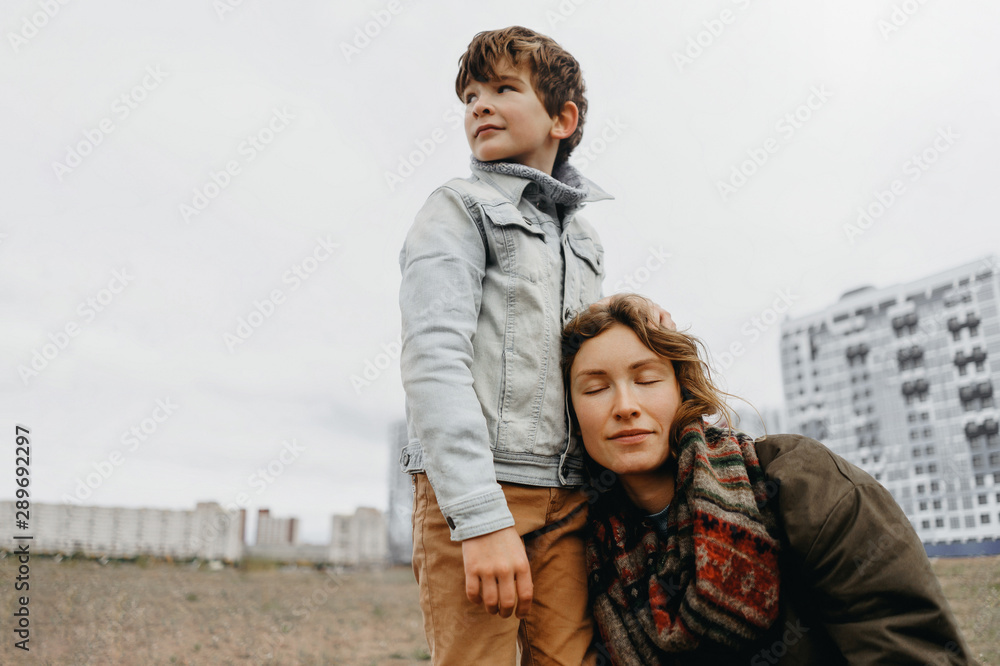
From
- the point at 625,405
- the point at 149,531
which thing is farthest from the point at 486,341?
the point at 149,531

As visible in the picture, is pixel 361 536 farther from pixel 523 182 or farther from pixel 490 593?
pixel 490 593

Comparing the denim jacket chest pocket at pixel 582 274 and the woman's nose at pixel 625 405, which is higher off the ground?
the denim jacket chest pocket at pixel 582 274

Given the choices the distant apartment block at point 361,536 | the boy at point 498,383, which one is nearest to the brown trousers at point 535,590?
the boy at point 498,383

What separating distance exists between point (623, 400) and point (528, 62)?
1.03m

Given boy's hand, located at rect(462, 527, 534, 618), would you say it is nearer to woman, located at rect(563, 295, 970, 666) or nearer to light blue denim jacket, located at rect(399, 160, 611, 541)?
light blue denim jacket, located at rect(399, 160, 611, 541)

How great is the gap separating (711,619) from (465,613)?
552 mm

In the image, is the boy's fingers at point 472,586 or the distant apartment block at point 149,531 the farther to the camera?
the distant apartment block at point 149,531

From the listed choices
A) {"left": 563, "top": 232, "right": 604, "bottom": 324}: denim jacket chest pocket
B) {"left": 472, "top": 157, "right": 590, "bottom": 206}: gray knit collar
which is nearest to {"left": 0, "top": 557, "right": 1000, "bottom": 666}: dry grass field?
{"left": 563, "top": 232, "right": 604, "bottom": 324}: denim jacket chest pocket

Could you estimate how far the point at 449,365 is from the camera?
146cm

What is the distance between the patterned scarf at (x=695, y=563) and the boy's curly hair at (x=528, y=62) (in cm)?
108

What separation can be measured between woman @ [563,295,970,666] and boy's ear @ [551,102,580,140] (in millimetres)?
588

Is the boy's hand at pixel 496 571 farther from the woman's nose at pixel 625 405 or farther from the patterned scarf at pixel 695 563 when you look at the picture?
the woman's nose at pixel 625 405

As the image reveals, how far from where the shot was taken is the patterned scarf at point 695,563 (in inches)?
56.7

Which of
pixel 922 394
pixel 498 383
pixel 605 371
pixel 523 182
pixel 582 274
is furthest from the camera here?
pixel 922 394
